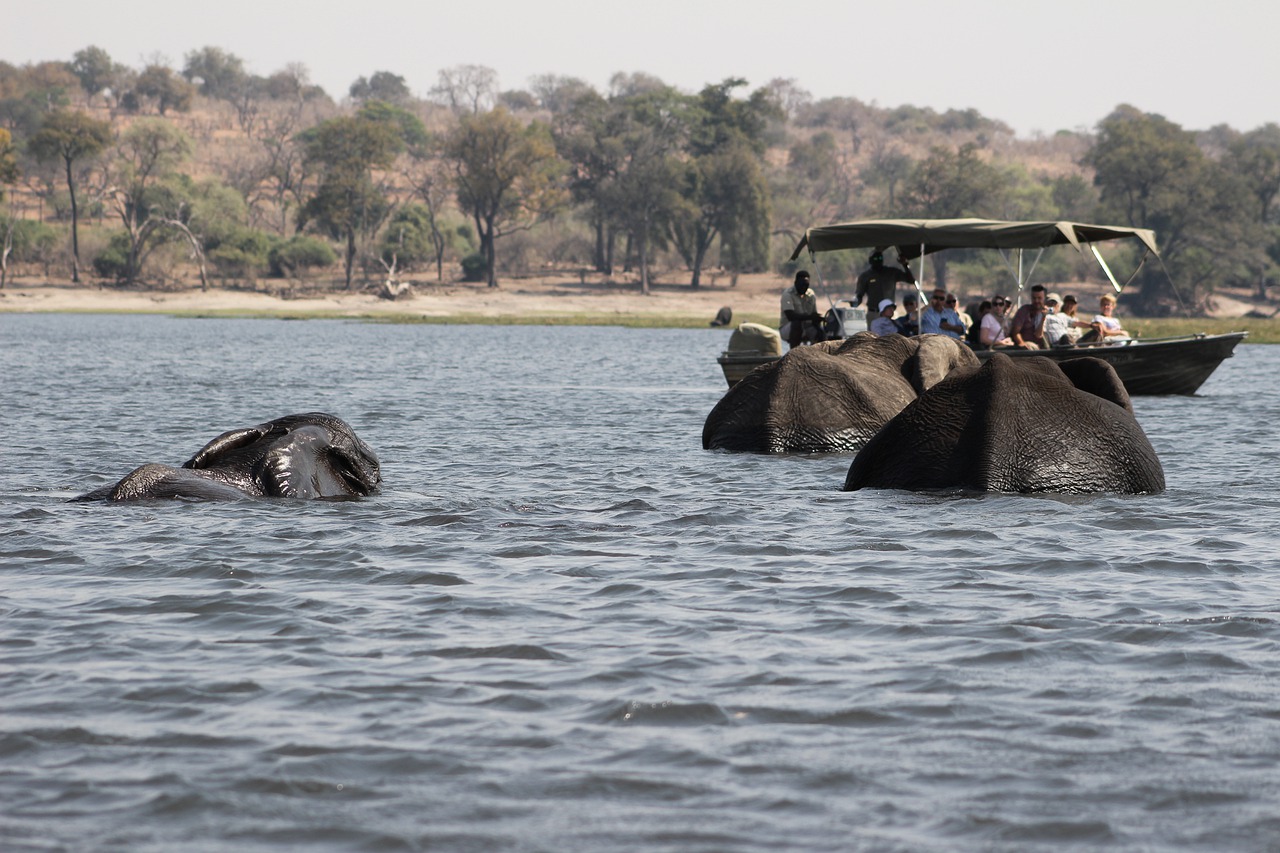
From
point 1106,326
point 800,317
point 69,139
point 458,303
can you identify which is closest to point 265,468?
point 800,317

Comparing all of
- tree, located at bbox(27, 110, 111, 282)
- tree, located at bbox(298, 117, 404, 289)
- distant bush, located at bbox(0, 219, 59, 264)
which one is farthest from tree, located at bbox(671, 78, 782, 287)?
distant bush, located at bbox(0, 219, 59, 264)

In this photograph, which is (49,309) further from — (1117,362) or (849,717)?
(849,717)

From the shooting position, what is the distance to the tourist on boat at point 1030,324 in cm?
2164

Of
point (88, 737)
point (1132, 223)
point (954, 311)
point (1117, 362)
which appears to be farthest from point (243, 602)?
point (1132, 223)

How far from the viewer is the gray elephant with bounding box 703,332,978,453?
1490 cm

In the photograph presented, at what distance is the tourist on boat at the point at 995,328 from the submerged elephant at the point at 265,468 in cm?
1160

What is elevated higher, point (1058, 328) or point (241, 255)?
point (241, 255)

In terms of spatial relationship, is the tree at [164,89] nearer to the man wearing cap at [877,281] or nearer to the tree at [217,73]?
the tree at [217,73]

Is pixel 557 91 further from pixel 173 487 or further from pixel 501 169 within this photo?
pixel 173 487

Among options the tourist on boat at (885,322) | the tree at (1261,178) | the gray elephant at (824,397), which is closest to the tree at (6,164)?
the tree at (1261,178)

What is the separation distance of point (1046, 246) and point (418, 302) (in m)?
52.7

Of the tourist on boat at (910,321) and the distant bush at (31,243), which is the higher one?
the distant bush at (31,243)

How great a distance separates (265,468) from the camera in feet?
34.8

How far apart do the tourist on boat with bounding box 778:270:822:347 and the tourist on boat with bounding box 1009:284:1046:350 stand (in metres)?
2.60
